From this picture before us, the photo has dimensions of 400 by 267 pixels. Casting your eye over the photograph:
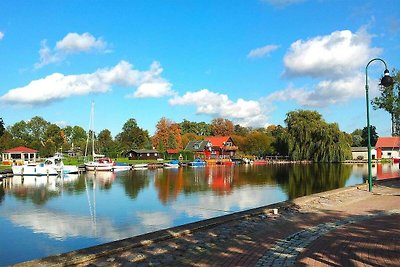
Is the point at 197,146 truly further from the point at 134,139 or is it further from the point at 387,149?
the point at 387,149

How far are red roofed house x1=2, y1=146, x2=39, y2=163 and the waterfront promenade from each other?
6905cm

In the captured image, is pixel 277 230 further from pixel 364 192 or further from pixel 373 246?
pixel 364 192

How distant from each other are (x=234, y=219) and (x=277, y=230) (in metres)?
1.86

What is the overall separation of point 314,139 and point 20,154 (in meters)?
58.7

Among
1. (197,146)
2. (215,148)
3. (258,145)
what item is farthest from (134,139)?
A: (258,145)

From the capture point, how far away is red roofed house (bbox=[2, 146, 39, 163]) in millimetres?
74312

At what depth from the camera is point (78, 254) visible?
7973 mm

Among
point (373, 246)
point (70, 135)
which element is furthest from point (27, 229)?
point (70, 135)

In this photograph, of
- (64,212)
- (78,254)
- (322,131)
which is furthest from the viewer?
(322,131)

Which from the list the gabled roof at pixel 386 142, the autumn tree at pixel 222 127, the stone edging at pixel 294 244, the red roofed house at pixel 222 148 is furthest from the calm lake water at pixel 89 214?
the autumn tree at pixel 222 127

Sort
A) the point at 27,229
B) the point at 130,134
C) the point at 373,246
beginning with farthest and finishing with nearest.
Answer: the point at 130,134 → the point at 27,229 → the point at 373,246

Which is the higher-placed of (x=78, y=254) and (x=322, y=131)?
(x=322, y=131)

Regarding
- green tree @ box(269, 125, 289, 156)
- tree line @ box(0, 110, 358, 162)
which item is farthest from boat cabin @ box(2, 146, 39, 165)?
green tree @ box(269, 125, 289, 156)

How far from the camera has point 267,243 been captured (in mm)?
A: 9086
